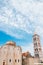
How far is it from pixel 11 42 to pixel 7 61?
21.6ft

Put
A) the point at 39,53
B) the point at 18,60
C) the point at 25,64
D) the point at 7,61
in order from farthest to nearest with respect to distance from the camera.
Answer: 1. the point at 39,53
2. the point at 25,64
3. the point at 18,60
4. the point at 7,61

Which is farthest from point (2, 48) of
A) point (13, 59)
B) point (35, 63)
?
point (35, 63)

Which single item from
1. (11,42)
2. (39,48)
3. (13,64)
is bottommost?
(13,64)

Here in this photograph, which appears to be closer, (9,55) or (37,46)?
(9,55)

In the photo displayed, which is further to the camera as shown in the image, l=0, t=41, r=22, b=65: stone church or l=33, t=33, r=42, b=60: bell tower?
l=33, t=33, r=42, b=60: bell tower

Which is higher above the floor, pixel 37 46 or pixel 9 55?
pixel 37 46

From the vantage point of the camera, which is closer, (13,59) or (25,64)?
(13,59)

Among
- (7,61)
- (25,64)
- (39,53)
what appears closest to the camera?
(7,61)

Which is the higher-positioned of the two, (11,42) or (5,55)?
(11,42)

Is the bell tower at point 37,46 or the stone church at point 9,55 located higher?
the bell tower at point 37,46

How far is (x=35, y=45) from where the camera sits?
70250 millimetres

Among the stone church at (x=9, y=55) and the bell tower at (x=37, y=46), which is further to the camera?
the bell tower at (x=37, y=46)

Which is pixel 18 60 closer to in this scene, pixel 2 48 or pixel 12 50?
pixel 12 50

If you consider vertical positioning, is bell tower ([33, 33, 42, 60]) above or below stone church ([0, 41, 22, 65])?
above
